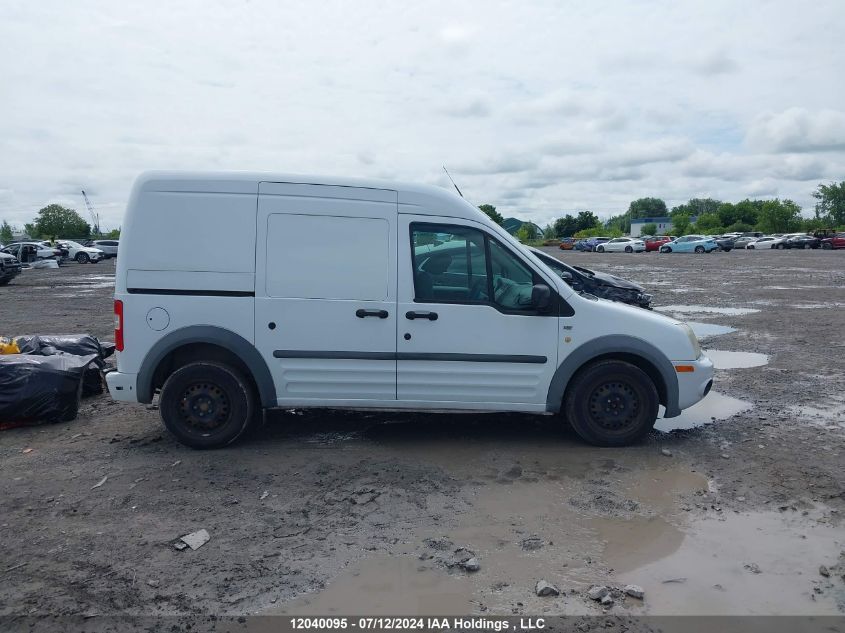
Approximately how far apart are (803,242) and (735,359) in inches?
2175

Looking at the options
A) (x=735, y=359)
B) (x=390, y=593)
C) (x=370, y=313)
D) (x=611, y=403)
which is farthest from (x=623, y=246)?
(x=390, y=593)

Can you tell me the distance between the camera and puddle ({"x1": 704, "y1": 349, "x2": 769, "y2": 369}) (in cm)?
960

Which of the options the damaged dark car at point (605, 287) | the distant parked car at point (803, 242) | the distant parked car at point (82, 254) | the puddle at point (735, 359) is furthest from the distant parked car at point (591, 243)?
the puddle at point (735, 359)

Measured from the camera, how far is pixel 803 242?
190ft

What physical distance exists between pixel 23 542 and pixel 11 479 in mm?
1307

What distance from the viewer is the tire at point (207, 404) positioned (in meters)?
5.95

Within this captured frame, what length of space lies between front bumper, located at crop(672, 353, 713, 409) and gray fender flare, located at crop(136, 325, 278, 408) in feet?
11.4

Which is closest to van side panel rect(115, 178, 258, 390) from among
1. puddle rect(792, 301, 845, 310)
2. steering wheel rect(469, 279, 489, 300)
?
steering wheel rect(469, 279, 489, 300)

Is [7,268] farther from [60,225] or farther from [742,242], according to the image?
[60,225]

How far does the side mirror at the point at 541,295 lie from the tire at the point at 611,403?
0.73 metres

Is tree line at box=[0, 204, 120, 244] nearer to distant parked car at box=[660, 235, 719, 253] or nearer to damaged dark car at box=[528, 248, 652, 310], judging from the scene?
distant parked car at box=[660, 235, 719, 253]

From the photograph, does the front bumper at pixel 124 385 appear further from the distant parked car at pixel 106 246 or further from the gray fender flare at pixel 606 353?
the distant parked car at pixel 106 246

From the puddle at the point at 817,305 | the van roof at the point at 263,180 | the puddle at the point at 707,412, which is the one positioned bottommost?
the puddle at the point at 707,412

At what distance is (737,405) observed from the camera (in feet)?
24.7
